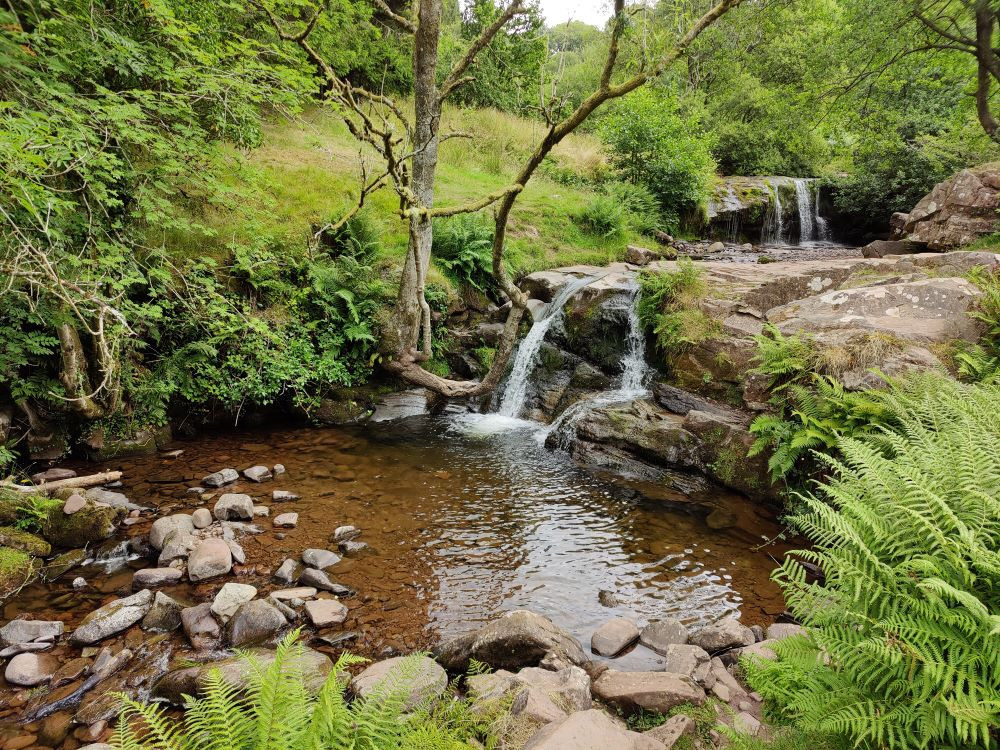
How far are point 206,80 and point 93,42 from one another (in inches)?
42.6

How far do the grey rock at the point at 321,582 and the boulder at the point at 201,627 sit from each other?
0.82 meters

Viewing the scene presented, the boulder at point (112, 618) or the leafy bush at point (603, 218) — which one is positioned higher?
the leafy bush at point (603, 218)

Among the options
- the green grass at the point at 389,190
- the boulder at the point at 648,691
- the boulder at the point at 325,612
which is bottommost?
the boulder at the point at 325,612

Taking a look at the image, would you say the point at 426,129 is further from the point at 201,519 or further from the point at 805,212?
the point at 805,212

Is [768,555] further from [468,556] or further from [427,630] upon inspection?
[427,630]

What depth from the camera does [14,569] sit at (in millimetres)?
4395

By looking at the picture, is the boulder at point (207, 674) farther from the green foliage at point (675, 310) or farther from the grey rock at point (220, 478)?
the green foliage at point (675, 310)

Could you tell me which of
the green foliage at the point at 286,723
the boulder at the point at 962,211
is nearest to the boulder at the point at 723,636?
the green foliage at the point at 286,723

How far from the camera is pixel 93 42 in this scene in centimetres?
541

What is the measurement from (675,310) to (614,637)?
6.30 meters

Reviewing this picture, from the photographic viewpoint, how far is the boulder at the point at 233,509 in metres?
5.62

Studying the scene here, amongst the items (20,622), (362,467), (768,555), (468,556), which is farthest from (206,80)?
(768,555)

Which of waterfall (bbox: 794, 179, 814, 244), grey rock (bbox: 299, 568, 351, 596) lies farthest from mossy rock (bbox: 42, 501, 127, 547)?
waterfall (bbox: 794, 179, 814, 244)

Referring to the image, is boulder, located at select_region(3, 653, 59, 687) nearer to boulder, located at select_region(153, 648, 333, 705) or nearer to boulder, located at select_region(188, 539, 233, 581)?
boulder, located at select_region(153, 648, 333, 705)
